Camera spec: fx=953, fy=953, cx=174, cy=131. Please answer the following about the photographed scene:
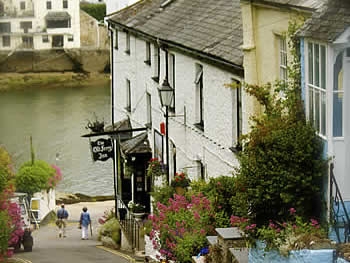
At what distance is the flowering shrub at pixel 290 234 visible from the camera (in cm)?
961

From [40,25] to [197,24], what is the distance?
9832 centimetres

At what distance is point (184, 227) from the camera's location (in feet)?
44.9

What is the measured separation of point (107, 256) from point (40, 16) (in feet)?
313

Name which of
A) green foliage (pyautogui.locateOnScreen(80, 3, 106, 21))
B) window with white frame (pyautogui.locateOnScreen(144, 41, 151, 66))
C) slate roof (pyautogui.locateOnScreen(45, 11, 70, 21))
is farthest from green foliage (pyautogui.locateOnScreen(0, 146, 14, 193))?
green foliage (pyautogui.locateOnScreen(80, 3, 106, 21))

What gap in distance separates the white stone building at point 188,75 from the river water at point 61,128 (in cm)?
1581

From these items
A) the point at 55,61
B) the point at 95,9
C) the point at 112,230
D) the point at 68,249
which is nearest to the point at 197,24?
the point at 68,249

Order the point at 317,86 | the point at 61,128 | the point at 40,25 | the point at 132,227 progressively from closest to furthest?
the point at 317,86, the point at 132,227, the point at 61,128, the point at 40,25

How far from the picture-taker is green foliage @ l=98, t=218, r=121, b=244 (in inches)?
1038

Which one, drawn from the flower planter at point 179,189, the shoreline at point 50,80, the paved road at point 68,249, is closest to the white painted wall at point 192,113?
the flower planter at point 179,189

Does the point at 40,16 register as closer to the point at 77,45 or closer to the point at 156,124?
the point at 77,45

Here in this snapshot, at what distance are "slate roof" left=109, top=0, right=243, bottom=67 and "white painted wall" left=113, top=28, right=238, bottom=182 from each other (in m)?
0.39

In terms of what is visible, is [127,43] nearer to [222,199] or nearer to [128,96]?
[128,96]

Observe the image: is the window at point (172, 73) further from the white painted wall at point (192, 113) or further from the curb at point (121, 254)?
the curb at point (121, 254)

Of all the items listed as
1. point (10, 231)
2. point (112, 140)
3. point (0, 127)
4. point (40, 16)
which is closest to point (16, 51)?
point (40, 16)
